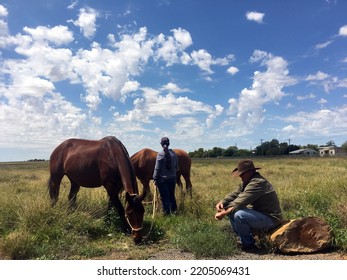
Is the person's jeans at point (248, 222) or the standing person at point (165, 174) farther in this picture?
the standing person at point (165, 174)

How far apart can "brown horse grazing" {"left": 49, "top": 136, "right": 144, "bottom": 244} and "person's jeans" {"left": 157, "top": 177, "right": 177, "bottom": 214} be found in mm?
1058

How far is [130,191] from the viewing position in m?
7.13

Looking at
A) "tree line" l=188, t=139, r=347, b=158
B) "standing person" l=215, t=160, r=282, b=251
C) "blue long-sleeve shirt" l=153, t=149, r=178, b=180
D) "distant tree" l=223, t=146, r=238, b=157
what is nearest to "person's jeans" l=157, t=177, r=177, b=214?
"blue long-sleeve shirt" l=153, t=149, r=178, b=180

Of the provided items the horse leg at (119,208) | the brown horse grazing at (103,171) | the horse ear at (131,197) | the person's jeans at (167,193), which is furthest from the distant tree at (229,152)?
the horse ear at (131,197)

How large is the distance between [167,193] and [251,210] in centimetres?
316

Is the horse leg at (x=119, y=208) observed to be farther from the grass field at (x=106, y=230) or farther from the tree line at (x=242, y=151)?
the tree line at (x=242, y=151)

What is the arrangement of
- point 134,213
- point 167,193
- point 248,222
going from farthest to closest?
point 167,193 < point 134,213 < point 248,222

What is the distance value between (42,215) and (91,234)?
1.04 metres

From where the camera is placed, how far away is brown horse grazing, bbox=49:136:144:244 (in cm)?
675

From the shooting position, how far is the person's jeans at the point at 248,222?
5836 millimetres

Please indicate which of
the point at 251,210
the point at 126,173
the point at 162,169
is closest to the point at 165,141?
the point at 162,169

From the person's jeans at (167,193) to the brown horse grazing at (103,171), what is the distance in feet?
3.47

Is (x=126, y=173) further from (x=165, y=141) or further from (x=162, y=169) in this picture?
(x=165, y=141)

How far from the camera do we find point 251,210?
594cm
